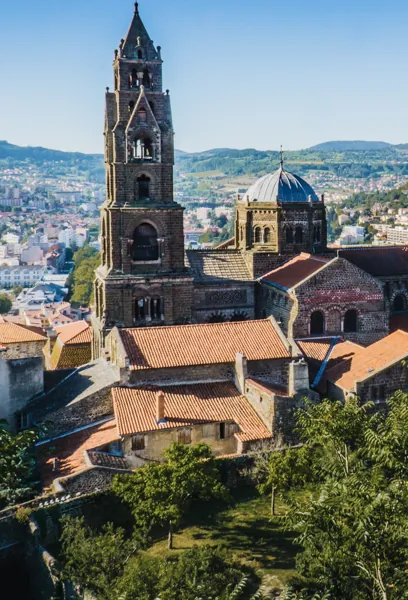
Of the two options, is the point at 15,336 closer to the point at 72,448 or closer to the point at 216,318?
the point at 216,318

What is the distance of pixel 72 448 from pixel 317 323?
16.2 metres

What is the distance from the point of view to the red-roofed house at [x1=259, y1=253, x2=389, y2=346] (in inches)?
1574

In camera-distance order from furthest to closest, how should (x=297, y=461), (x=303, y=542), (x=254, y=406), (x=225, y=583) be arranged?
(x=254, y=406) < (x=297, y=461) < (x=225, y=583) < (x=303, y=542)

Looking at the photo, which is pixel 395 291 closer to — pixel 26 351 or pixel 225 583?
pixel 26 351

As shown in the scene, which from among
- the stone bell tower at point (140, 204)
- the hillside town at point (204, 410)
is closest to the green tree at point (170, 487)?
the hillside town at point (204, 410)

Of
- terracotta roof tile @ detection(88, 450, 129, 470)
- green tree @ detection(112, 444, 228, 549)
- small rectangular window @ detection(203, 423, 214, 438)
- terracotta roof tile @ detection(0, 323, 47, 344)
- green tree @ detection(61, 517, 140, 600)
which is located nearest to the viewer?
green tree @ detection(61, 517, 140, 600)

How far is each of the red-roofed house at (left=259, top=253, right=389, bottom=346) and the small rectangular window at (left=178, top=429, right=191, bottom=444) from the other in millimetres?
10739

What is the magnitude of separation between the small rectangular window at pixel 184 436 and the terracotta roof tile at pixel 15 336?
45.7 ft

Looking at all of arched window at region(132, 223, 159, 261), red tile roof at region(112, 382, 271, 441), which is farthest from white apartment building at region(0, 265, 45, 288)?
red tile roof at region(112, 382, 271, 441)

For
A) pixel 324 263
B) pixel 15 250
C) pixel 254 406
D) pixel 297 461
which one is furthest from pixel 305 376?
pixel 15 250

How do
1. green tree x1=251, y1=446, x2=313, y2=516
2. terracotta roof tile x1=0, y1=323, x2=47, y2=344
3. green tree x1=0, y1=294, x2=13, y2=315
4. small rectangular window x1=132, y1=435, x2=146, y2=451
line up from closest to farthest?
green tree x1=251, y1=446, x2=313, y2=516 < small rectangular window x1=132, y1=435, x2=146, y2=451 < terracotta roof tile x1=0, y1=323, x2=47, y2=344 < green tree x1=0, y1=294, x2=13, y2=315

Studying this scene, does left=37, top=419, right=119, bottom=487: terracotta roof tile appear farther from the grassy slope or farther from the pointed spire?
the pointed spire

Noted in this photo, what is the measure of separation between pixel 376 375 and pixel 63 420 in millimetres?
15501

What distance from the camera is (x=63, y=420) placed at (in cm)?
3394
